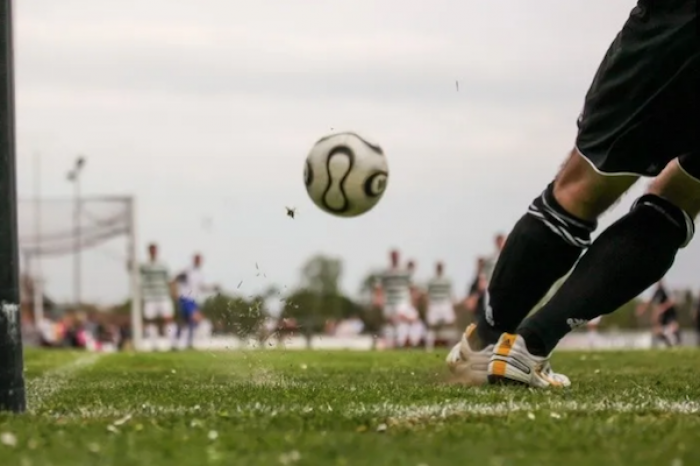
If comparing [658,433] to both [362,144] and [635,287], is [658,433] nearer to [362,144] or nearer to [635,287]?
[635,287]

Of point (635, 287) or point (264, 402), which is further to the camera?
point (635, 287)

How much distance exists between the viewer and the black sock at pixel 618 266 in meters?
5.18

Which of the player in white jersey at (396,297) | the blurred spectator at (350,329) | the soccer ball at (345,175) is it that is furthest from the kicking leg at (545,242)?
the blurred spectator at (350,329)

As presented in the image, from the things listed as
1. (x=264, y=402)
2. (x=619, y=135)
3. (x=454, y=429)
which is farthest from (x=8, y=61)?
(x=619, y=135)

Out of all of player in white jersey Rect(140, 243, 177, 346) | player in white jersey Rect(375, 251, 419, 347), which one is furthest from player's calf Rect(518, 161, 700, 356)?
player in white jersey Rect(140, 243, 177, 346)

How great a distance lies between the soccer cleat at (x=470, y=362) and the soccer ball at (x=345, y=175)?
0.82m

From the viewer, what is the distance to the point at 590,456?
3.00 m

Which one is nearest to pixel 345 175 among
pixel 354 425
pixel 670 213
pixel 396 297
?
pixel 670 213

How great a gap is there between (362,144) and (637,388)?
5.70ft

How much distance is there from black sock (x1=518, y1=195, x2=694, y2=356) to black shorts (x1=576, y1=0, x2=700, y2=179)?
47cm

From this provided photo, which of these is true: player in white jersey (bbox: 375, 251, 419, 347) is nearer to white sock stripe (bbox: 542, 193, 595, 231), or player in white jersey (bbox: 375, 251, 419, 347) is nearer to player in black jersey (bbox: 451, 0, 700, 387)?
player in black jersey (bbox: 451, 0, 700, 387)

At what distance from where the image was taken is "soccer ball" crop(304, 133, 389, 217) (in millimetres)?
5961

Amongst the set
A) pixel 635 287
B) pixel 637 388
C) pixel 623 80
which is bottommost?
pixel 637 388

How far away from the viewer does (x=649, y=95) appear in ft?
15.3
